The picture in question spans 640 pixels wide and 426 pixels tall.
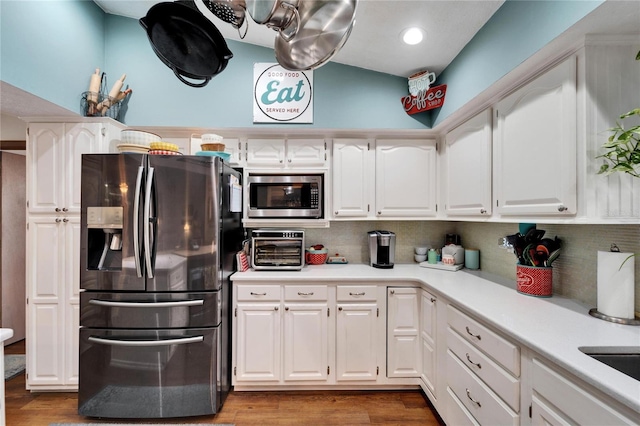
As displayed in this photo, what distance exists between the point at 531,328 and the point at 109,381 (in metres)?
2.62

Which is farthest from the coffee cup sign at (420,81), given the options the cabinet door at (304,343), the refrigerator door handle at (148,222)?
the refrigerator door handle at (148,222)

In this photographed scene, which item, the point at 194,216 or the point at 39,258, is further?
the point at 39,258

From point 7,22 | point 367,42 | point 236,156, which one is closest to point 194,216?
point 236,156

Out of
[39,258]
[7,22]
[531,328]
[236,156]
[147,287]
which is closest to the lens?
[531,328]

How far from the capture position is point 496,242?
2229 millimetres

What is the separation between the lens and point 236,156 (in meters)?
2.52

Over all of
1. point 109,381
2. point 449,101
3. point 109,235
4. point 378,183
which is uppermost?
point 449,101

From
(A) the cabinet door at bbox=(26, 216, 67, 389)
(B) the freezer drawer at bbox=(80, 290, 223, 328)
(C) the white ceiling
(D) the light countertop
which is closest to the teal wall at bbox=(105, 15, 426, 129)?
(C) the white ceiling

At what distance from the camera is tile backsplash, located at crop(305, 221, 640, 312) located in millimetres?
1415

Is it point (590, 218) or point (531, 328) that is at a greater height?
point (590, 218)

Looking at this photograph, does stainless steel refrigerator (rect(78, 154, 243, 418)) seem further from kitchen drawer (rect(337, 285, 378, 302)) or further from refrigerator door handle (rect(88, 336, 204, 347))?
kitchen drawer (rect(337, 285, 378, 302))

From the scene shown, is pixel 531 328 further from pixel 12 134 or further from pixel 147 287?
pixel 12 134

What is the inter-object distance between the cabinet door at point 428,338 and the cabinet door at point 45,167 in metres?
3.01

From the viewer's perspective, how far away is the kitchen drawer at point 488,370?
46.1 inches
